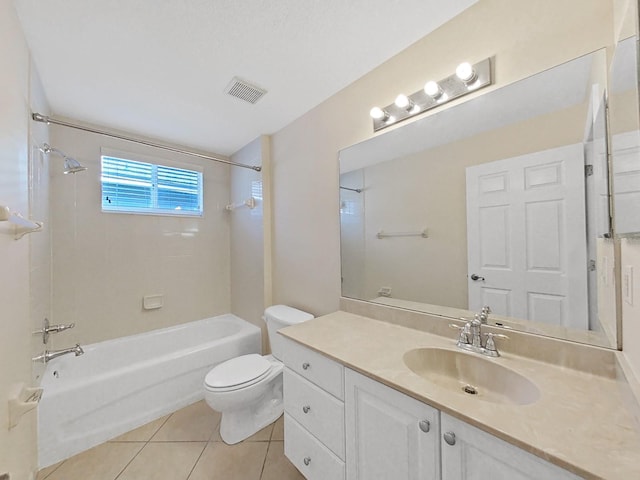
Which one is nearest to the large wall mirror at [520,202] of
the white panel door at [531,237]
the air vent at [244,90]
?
the white panel door at [531,237]

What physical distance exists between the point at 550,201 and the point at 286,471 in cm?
189

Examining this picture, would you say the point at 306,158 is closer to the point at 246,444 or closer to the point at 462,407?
the point at 462,407

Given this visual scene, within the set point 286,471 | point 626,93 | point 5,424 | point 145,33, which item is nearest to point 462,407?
point 626,93

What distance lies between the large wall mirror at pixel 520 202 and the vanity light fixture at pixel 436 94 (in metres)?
0.06

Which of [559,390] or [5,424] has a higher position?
[559,390]

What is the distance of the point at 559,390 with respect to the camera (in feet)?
2.46

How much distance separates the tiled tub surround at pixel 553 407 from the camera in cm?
52

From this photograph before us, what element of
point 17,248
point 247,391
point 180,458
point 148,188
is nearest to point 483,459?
point 247,391

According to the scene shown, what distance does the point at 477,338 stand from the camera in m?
1.05

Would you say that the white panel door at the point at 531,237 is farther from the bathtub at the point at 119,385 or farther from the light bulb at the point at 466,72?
the bathtub at the point at 119,385

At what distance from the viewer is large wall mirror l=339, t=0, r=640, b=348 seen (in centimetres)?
84

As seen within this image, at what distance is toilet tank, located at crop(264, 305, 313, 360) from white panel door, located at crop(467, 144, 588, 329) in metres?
1.18

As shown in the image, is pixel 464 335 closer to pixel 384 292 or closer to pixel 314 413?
pixel 384 292

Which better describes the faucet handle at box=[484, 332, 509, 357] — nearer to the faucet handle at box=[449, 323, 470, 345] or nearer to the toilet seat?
the faucet handle at box=[449, 323, 470, 345]
